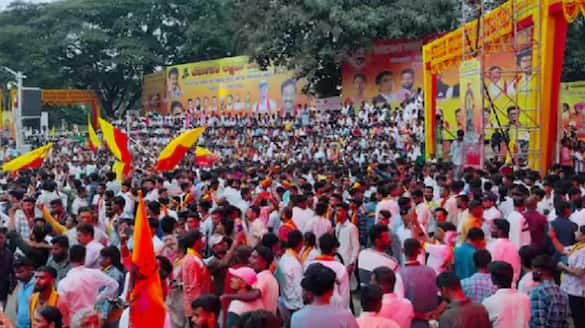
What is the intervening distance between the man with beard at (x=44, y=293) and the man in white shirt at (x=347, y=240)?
3.33 meters

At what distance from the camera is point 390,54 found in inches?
1141

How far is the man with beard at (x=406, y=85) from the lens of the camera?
92.5ft

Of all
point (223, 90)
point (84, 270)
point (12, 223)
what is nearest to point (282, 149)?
point (223, 90)

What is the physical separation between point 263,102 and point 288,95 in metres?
1.53

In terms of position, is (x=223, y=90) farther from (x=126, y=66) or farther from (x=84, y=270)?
(x=84, y=270)

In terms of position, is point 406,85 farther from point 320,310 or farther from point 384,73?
point 320,310

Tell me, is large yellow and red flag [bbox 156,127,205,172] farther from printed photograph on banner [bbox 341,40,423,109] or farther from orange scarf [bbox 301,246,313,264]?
printed photograph on banner [bbox 341,40,423,109]

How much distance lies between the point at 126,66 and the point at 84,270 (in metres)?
37.6

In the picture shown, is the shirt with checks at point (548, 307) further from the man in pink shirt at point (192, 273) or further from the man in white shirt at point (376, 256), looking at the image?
the man in pink shirt at point (192, 273)

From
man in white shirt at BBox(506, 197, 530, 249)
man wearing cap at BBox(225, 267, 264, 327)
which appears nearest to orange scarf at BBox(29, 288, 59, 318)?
man wearing cap at BBox(225, 267, 264, 327)

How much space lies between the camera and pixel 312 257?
657cm

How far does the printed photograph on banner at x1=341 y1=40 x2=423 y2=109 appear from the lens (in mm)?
28109

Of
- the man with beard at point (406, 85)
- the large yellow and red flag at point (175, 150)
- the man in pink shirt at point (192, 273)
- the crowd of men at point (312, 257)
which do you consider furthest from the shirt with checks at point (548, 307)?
the man with beard at point (406, 85)

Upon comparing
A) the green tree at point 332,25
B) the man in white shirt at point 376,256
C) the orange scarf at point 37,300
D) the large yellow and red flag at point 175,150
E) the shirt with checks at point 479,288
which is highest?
the green tree at point 332,25
